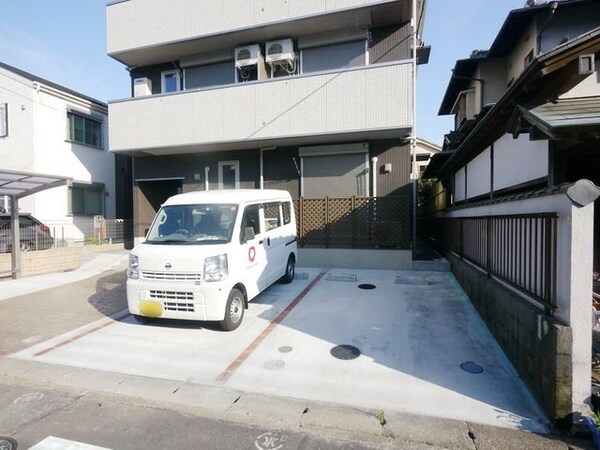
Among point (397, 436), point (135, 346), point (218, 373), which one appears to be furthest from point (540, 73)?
point (135, 346)

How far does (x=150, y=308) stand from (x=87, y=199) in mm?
11607

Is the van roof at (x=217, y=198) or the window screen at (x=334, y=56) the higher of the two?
the window screen at (x=334, y=56)

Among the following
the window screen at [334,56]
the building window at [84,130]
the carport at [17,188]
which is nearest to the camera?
the carport at [17,188]

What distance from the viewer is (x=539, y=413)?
2.75m

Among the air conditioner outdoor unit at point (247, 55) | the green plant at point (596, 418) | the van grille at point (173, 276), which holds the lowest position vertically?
the green plant at point (596, 418)

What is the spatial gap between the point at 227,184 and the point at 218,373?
8074mm

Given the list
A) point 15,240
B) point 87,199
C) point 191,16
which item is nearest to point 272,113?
point 191,16

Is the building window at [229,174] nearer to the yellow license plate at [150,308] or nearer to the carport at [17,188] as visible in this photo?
the carport at [17,188]

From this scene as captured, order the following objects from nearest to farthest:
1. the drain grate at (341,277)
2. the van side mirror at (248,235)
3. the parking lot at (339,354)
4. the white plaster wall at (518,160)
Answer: the parking lot at (339,354)
the white plaster wall at (518,160)
the van side mirror at (248,235)
the drain grate at (341,277)

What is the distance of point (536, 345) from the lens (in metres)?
2.92

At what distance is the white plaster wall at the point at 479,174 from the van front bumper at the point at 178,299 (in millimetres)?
5060

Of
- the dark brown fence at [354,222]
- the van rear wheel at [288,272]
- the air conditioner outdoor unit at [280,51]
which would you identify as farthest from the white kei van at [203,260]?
the air conditioner outdoor unit at [280,51]

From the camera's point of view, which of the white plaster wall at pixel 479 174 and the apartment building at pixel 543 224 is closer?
the apartment building at pixel 543 224

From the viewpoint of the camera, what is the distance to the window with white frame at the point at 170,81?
11.4 m
